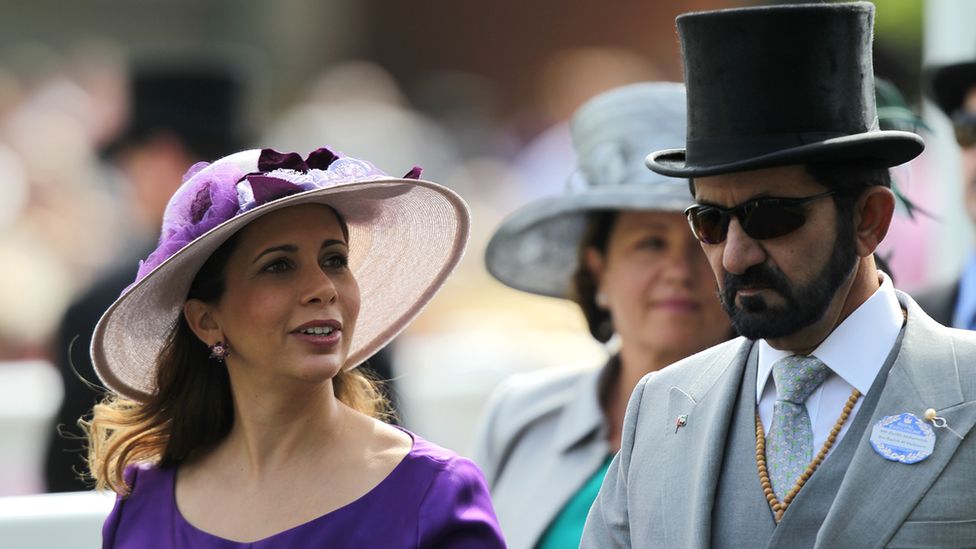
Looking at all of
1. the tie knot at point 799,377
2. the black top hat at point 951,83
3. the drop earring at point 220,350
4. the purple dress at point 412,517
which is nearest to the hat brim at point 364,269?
the drop earring at point 220,350

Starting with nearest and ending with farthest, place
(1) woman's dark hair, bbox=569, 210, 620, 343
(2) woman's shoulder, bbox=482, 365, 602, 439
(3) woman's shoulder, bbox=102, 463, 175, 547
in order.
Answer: (3) woman's shoulder, bbox=102, 463, 175, 547, (2) woman's shoulder, bbox=482, 365, 602, 439, (1) woman's dark hair, bbox=569, 210, 620, 343

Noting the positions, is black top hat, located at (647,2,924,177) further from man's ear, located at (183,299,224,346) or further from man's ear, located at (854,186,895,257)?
man's ear, located at (183,299,224,346)

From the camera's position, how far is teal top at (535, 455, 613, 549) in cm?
480

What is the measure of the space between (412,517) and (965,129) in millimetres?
2684

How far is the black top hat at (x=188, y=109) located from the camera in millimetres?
7914

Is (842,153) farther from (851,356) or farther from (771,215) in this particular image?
(851,356)

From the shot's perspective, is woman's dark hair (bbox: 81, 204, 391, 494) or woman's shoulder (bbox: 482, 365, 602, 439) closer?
woman's dark hair (bbox: 81, 204, 391, 494)

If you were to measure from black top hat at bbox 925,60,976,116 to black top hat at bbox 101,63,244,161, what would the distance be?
11.1 ft

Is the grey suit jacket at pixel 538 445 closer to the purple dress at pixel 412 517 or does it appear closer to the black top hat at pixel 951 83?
the purple dress at pixel 412 517

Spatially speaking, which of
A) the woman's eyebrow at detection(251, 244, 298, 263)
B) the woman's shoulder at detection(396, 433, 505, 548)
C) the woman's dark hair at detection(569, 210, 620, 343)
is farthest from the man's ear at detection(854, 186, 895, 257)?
the woman's dark hair at detection(569, 210, 620, 343)

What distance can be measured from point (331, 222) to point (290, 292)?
0.21m

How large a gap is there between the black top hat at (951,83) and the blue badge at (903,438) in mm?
2873

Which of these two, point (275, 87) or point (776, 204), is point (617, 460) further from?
point (275, 87)

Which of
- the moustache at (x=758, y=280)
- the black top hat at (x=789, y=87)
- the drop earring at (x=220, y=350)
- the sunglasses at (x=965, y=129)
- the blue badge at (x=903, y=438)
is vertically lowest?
the sunglasses at (x=965, y=129)
